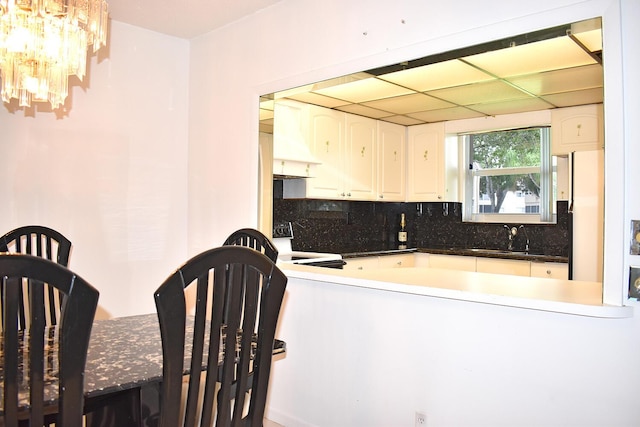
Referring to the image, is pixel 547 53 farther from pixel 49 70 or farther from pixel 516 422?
pixel 49 70

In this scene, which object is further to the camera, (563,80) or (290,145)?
(290,145)

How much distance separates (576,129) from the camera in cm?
434

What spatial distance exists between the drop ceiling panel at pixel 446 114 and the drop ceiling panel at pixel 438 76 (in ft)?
3.13

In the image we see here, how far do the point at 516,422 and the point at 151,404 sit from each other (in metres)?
1.41

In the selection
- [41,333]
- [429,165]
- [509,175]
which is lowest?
[41,333]

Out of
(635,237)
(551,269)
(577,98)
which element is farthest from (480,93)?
(635,237)

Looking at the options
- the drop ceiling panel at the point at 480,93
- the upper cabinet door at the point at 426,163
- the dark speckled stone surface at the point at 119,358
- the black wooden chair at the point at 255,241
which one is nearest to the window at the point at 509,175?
the upper cabinet door at the point at 426,163

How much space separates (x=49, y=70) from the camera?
1.94 meters

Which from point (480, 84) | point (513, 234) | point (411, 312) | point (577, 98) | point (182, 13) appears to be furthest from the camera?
point (513, 234)

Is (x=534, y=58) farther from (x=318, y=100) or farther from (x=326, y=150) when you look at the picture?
(x=326, y=150)

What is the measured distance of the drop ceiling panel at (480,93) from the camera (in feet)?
12.1

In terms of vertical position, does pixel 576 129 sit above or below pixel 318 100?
below

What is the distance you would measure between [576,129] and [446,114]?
1.15 meters

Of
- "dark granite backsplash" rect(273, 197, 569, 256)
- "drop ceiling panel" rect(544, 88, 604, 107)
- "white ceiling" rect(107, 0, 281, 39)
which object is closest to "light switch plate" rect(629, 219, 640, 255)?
"white ceiling" rect(107, 0, 281, 39)
